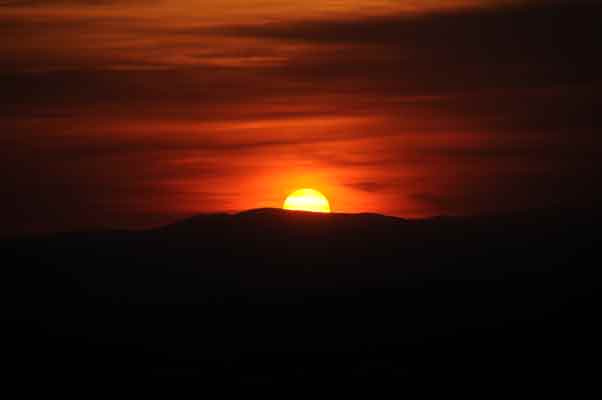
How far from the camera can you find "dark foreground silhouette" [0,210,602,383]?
38.6 meters

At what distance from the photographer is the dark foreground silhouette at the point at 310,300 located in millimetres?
38625

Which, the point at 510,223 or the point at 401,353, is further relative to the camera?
the point at 510,223

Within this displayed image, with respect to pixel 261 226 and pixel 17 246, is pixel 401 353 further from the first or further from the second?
pixel 17 246

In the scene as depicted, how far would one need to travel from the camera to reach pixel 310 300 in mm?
51969

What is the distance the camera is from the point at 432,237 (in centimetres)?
6719

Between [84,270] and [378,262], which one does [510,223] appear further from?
[84,270]

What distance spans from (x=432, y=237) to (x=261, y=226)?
35.7ft

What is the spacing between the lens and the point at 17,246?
2515 inches

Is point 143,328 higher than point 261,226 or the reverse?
the reverse

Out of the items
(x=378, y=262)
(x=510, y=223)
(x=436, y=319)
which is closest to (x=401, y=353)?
(x=436, y=319)

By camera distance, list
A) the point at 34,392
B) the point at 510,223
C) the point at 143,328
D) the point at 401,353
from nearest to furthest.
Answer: the point at 34,392 < the point at 401,353 < the point at 143,328 < the point at 510,223

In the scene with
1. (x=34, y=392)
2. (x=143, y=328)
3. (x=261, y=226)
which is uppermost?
(x=261, y=226)

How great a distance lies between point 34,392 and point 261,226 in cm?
3034

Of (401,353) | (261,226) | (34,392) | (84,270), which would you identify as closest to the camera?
(34,392)
